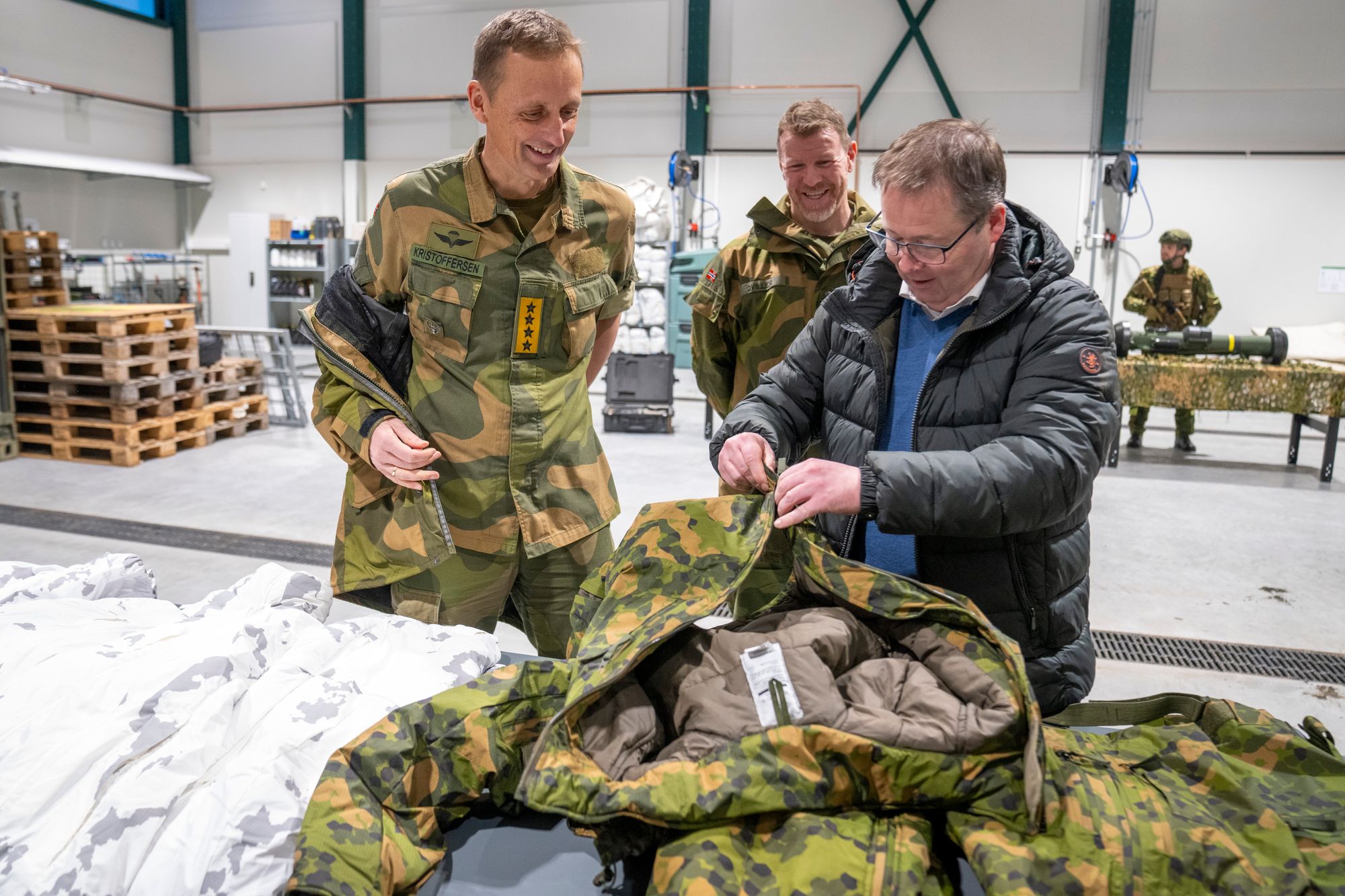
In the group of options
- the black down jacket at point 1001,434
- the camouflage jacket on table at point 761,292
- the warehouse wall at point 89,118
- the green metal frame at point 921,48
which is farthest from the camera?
the warehouse wall at point 89,118

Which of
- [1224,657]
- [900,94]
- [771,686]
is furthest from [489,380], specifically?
[900,94]

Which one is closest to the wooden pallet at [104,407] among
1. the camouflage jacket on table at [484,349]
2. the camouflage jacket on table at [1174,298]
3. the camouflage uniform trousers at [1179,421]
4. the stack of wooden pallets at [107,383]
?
the stack of wooden pallets at [107,383]

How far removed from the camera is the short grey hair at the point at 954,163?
134 cm

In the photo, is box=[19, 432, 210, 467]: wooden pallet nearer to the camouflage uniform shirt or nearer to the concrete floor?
the concrete floor

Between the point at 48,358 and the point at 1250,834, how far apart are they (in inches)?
277

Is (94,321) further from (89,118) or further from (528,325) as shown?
(89,118)

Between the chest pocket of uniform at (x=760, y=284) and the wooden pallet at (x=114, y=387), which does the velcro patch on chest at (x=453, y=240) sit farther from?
the wooden pallet at (x=114, y=387)

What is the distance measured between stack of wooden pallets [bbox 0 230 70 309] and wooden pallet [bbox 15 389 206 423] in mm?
663

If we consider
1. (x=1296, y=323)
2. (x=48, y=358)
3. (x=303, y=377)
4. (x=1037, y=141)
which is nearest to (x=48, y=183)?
(x=303, y=377)

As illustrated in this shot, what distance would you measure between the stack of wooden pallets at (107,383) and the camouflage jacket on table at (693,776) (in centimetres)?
580

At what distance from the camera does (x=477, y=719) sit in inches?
49.0

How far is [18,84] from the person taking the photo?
1020 centimetres

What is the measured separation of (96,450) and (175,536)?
2.27 m

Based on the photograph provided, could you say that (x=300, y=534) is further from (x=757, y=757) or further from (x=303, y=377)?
(x=303, y=377)
